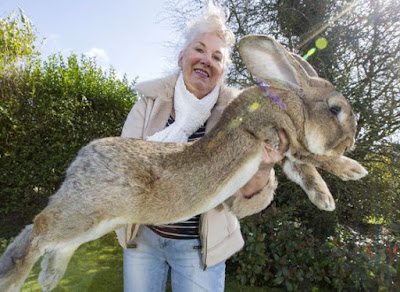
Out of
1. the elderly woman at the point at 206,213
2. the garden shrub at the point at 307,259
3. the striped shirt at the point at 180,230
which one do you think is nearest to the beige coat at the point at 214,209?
the elderly woman at the point at 206,213

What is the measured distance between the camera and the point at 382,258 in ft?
13.5

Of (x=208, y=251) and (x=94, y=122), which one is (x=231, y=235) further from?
(x=94, y=122)

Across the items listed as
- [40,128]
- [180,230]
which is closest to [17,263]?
[180,230]

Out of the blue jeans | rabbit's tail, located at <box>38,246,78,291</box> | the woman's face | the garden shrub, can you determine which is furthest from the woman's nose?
the garden shrub

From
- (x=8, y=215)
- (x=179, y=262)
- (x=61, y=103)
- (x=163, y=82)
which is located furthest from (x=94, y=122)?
(x=179, y=262)

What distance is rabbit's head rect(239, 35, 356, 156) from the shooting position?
2.04 m

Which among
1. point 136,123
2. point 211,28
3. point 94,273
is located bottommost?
point 94,273

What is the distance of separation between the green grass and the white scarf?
3.06m

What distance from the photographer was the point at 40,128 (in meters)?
6.25

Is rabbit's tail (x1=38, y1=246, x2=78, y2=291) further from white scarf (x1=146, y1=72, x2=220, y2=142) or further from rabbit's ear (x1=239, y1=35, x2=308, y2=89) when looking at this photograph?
rabbit's ear (x1=239, y1=35, x2=308, y2=89)

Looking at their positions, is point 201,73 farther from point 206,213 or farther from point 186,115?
A: point 206,213

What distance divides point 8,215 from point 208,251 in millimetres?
5599

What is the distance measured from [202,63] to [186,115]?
43 cm

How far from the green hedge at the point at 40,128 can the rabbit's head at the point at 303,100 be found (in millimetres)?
5072
